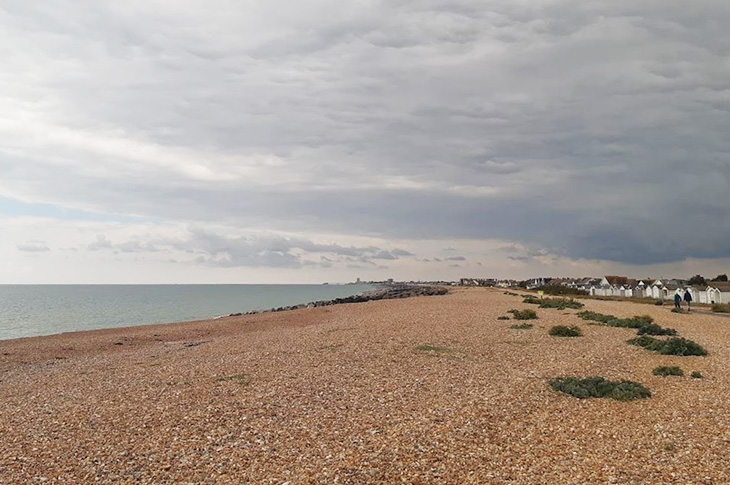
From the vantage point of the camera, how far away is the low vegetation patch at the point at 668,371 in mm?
17609

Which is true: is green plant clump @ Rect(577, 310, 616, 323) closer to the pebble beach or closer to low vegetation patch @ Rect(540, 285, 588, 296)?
the pebble beach

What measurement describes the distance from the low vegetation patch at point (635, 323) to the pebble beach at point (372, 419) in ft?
14.3

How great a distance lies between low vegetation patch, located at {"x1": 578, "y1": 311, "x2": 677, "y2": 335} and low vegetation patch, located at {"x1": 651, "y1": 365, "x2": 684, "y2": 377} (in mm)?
11608

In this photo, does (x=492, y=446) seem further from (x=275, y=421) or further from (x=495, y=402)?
(x=275, y=421)

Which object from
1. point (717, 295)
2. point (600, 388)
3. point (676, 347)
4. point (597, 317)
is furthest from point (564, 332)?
point (717, 295)

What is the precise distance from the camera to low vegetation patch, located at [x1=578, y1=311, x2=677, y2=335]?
94.4 ft

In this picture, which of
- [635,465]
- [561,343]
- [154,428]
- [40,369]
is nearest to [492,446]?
[635,465]

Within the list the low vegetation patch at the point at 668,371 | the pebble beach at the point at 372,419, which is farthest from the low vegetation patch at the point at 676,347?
the low vegetation patch at the point at 668,371

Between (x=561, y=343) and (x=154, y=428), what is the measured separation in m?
19.1

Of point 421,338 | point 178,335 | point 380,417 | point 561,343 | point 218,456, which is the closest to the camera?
point 218,456

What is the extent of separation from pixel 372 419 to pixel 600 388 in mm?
7242

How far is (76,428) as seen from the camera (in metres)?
13.2

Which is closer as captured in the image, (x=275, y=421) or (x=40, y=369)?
(x=275, y=421)

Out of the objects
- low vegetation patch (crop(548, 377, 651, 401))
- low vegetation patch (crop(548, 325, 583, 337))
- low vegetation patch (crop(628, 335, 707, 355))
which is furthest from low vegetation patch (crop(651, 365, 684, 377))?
low vegetation patch (crop(548, 325, 583, 337))
